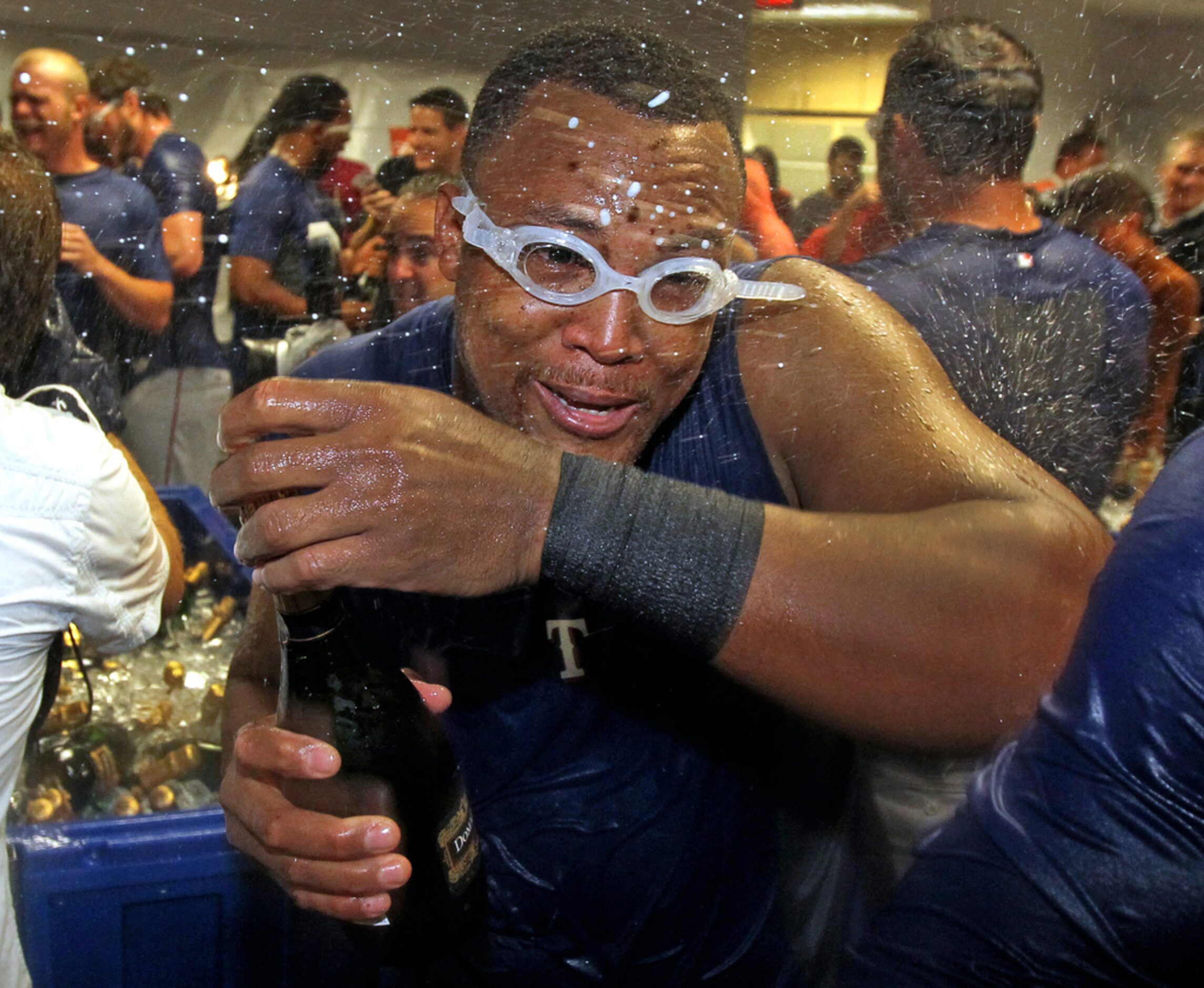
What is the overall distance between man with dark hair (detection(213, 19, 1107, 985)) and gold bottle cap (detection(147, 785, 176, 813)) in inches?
3.1

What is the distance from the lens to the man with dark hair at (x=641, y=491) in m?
0.49

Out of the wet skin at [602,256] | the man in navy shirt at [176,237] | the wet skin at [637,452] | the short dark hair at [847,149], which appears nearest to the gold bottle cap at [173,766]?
the wet skin at [637,452]

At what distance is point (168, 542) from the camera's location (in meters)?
0.71

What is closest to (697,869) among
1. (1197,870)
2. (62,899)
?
(1197,870)

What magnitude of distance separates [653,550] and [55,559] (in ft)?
1.40

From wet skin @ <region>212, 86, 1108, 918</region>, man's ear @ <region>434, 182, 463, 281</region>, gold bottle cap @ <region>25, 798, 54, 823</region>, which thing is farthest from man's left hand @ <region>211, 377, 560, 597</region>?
gold bottle cap @ <region>25, 798, 54, 823</region>

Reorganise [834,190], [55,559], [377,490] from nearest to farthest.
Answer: [377,490] → [834,190] → [55,559]

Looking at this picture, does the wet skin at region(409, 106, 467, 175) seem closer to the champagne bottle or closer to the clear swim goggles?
the clear swim goggles

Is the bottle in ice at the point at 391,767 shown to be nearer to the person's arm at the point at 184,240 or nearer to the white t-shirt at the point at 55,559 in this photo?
the white t-shirt at the point at 55,559

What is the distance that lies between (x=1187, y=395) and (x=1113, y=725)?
20 cm

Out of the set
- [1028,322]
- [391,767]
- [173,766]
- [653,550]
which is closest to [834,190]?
[1028,322]

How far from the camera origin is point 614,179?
0.52 m

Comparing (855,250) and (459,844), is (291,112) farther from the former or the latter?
(459,844)

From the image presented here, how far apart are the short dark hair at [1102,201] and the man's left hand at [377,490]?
1.06 feet
